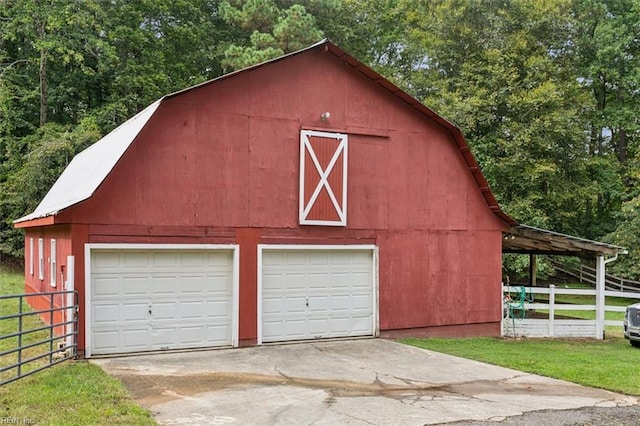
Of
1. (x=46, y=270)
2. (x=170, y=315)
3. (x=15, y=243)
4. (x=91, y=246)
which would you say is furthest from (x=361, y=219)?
(x=15, y=243)

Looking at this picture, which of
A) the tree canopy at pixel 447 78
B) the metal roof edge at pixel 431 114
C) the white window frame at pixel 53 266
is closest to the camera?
the white window frame at pixel 53 266

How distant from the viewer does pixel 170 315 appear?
36.5 ft

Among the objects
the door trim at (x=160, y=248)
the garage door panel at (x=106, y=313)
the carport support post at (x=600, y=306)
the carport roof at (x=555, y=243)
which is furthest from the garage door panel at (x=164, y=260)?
the carport support post at (x=600, y=306)

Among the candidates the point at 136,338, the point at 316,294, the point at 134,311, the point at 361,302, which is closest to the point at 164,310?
the point at 134,311

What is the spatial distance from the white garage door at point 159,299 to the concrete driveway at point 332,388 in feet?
1.43

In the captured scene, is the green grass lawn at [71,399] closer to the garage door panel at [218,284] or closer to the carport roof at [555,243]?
the garage door panel at [218,284]

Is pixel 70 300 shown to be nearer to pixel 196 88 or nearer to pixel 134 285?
pixel 134 285

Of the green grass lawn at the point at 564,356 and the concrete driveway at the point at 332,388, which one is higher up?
the concrete driveway at the point at 332,388

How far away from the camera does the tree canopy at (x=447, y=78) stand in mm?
26438

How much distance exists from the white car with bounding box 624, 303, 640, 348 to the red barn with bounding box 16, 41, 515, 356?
3.03 m

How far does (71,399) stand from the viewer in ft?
23.7

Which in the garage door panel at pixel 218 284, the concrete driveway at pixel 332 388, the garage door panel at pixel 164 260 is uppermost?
the garage door panel at pixel 164 260

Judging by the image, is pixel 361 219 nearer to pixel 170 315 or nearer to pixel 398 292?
pixel 398 292

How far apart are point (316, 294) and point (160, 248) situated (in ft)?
11.7
